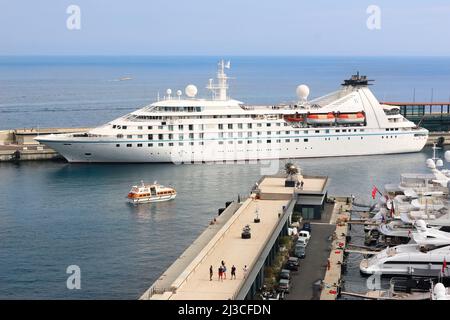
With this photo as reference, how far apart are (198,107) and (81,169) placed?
10.4 m

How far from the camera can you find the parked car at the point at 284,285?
77.5 ft

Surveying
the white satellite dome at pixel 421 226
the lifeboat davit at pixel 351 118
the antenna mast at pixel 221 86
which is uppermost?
the antenna mast at pixel 221 86

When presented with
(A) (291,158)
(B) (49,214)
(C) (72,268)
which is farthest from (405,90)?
(C) (72,268)

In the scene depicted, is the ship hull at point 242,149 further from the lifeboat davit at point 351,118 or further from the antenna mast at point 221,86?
the antenna mast at point 221,86

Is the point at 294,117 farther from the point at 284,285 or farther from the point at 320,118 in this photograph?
the point at 284,285

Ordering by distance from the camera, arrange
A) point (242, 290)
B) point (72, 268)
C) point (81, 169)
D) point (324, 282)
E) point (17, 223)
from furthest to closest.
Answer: point (81, 169), point (17, 223), point (72, 268), point (324, 282), point (242, 290)

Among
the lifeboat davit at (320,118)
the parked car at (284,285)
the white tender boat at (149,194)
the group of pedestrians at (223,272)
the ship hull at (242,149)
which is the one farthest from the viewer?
the lifeboat davit at (320,118)

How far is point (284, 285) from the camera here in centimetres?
2373

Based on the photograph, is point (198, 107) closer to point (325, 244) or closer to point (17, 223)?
point (17, 223)

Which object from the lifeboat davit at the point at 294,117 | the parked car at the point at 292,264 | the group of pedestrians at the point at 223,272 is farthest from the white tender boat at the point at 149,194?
the lifeboat davit at the point at 294,117

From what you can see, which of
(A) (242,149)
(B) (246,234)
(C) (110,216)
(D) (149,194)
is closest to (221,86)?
(A) (242,149)

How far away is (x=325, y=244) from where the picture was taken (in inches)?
1168
